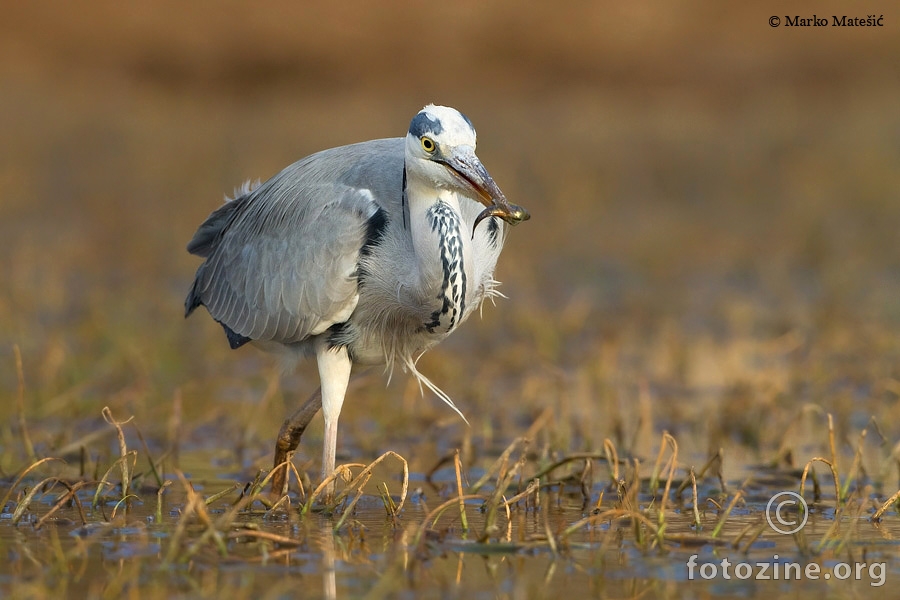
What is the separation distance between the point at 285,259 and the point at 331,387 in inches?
24.8

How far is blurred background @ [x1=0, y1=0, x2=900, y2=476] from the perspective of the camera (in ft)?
24.3

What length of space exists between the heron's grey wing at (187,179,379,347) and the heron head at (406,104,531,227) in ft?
1.95

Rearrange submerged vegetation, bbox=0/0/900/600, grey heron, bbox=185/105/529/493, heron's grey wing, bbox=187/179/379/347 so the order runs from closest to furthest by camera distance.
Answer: submerged vegetation, bbox=0/0/900/600 → grey heron, bbox=185/105/529/493 → heron's grey wing, bbox=187/179/379/347

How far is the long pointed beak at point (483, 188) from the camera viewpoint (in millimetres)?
4742

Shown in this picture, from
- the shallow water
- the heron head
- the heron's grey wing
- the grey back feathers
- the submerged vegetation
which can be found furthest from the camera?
the heron's grey wing

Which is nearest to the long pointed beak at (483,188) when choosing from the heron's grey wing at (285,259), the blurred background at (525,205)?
the heron's grey wing at (285,259)

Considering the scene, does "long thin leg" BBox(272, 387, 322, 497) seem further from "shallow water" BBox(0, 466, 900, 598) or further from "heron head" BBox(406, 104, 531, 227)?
"heron head" BBox(406, 104, 531, 227)

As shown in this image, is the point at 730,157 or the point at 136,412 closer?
the point at 136,412

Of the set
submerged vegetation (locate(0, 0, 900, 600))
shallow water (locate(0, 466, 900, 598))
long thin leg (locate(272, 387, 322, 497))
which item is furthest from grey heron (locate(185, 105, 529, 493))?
shallow water (locate(0, 466, 900, 598))

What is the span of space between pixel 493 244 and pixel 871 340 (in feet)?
13.3

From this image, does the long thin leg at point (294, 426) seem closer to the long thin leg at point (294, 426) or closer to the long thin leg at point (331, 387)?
the long thin leg at point (294, 426)

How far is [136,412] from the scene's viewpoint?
7.32m

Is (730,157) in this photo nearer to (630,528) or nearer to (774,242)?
(774,242)

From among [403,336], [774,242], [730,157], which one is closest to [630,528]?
[403,336]
